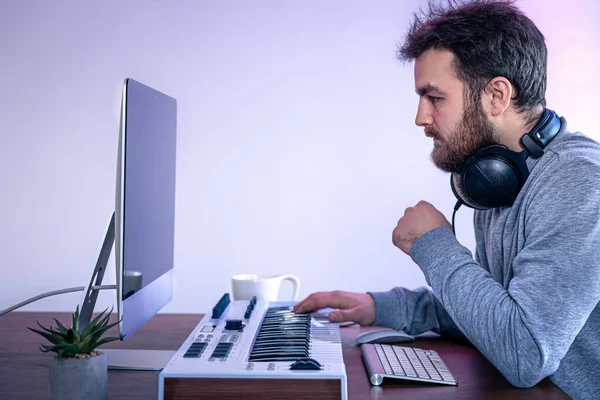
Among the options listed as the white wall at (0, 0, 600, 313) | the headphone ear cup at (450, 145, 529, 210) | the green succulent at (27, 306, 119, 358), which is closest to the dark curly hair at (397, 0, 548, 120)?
the headphone ear cup at (450, 145, 529, 210)

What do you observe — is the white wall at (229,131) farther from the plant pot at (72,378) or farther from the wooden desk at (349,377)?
the plant pot at (72,378)

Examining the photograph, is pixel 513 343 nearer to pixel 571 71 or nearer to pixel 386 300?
pixel 386 300

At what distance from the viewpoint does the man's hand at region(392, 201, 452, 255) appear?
1.19 meters

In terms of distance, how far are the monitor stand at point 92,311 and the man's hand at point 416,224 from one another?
18.4 inches

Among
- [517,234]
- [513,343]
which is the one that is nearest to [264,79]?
[517,234]

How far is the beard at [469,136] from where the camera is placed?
1224mm

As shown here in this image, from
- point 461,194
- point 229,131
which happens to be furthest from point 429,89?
point 229,131

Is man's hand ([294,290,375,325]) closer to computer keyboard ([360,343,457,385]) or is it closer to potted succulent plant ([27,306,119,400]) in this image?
computer keyboard ([360,343,457,385])

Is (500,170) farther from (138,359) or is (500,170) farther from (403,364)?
(138,359)

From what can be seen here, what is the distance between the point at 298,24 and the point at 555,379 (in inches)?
79.3

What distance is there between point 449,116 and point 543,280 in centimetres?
37

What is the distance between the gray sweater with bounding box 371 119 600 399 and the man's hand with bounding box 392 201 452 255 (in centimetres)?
2

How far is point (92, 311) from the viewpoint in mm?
1135

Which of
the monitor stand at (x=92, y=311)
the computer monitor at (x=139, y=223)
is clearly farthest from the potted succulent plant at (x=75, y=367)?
the monitor stand at (x=92, y=311)
